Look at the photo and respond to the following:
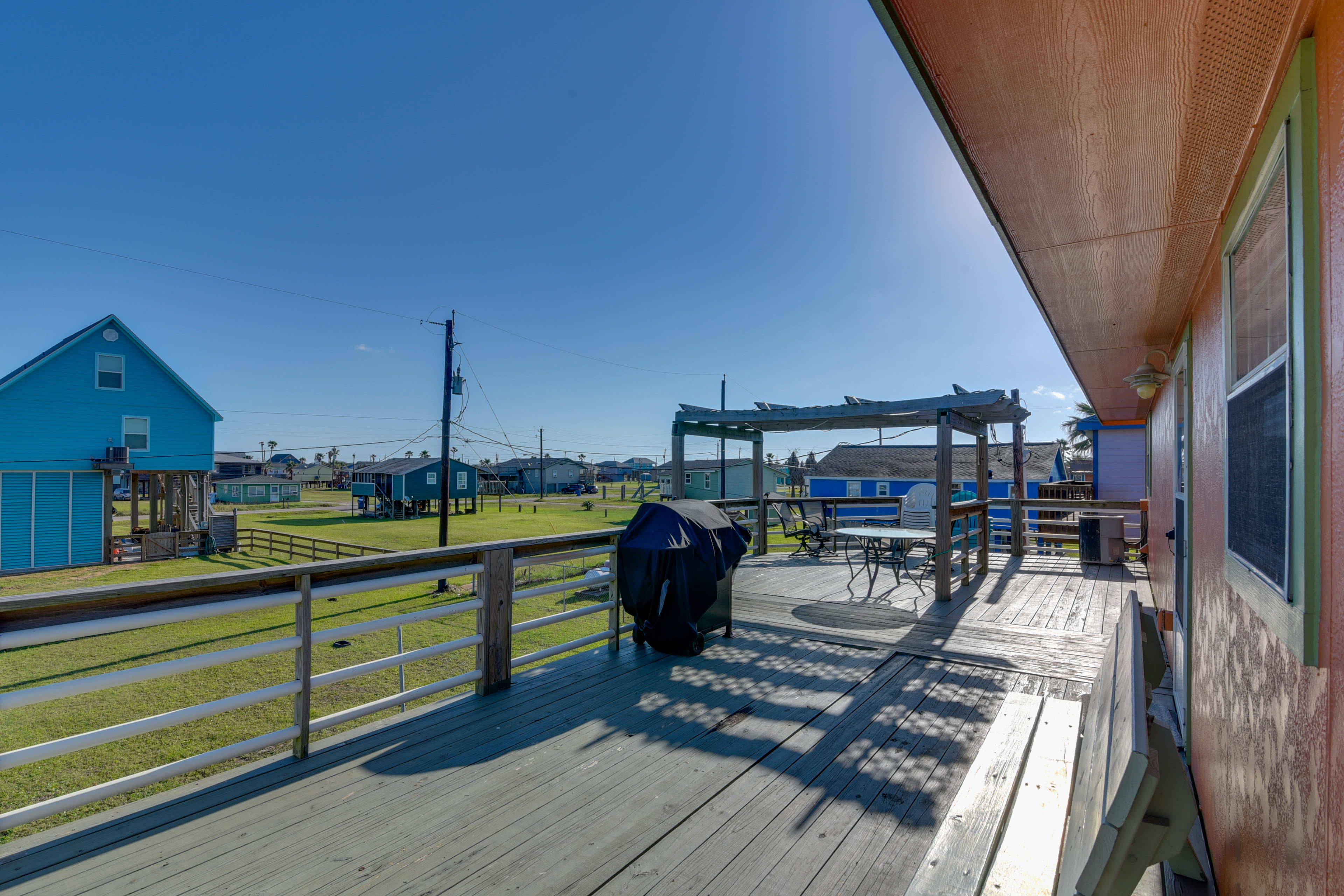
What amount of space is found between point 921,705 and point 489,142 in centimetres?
1270

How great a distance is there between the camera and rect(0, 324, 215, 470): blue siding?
16719 mm

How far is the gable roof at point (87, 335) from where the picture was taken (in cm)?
1658

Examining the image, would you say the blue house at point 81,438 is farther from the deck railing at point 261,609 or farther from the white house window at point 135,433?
the deck railing at point 261,609

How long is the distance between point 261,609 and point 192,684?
7.44 m

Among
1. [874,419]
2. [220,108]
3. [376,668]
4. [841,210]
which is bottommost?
[376,668]

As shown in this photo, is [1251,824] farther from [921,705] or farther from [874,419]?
[874,419]

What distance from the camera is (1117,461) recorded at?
12.6m

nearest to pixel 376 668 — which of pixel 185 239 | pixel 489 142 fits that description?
pixel 489 142

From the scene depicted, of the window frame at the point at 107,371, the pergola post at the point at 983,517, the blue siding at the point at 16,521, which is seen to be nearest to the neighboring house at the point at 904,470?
the pergola post at the point at 983,517

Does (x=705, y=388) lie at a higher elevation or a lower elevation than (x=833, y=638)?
higher

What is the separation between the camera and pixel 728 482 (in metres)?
40.3

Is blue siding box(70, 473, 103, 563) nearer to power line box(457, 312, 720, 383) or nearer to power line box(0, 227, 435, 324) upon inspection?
power line box(0, 227, 435, 324)

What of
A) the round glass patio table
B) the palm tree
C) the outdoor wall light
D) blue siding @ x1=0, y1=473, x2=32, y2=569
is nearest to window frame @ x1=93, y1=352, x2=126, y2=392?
blue siding @ x1=0, y1=473, x2=32, y2=569

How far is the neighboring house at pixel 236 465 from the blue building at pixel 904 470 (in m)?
58.3
